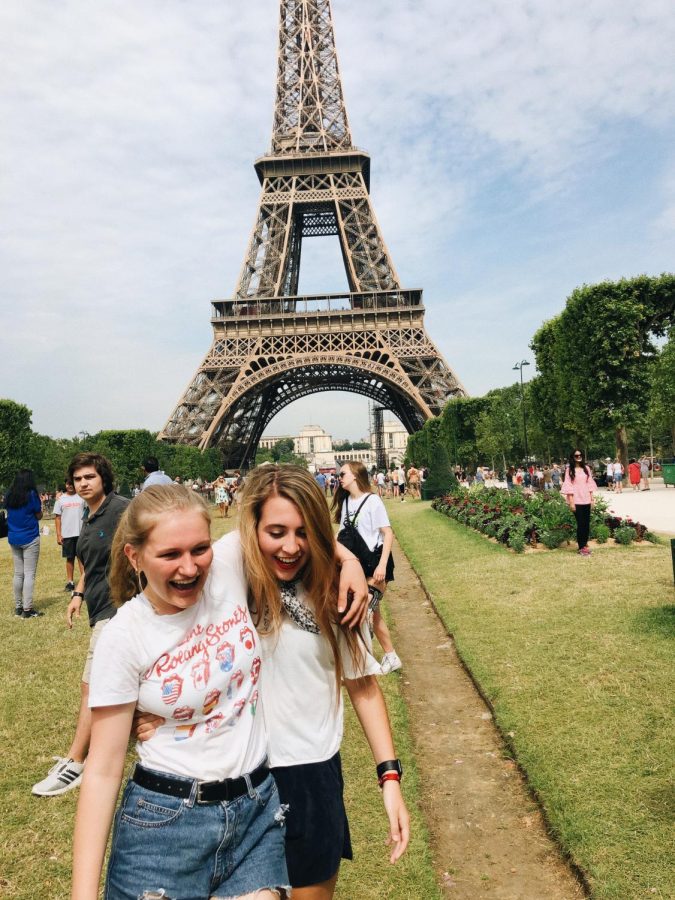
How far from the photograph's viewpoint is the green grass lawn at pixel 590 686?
3420 millimetres

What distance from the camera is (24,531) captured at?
29.2 ft

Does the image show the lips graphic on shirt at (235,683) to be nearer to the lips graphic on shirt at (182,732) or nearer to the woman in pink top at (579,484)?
the lips graphic on shirt at (182,732)

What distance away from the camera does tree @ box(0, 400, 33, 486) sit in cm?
3156

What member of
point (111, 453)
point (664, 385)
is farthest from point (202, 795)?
point (111, 453)

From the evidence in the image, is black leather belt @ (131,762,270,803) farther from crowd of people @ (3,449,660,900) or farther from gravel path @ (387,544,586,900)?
gravel path @ (387,544,586,900)

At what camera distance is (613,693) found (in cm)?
518

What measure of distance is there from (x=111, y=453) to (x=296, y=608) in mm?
39416

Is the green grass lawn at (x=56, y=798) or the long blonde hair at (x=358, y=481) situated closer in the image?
the green grass lawn at (x=56, y=798)

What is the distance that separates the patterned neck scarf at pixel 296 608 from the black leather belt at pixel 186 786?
1.48 feet

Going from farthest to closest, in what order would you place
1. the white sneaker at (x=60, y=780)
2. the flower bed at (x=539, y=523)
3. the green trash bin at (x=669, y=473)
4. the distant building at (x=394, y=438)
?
the distant building at (x=394, y=438), the green trash bin at (x=669, y=473), the flower bed at (x=539, y=523), the white sneaker at (x=60, y=780)

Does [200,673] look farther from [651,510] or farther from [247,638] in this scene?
[651,510]

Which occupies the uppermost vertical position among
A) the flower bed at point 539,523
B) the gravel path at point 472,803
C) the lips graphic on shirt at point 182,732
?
the lips graphic on shirt at point 182,732

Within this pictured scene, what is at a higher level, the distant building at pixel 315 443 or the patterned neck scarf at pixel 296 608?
the distant building at pixel 315 443

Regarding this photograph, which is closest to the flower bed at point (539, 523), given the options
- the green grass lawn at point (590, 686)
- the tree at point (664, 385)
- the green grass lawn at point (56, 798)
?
the green grass lawn at point (590, 686)
